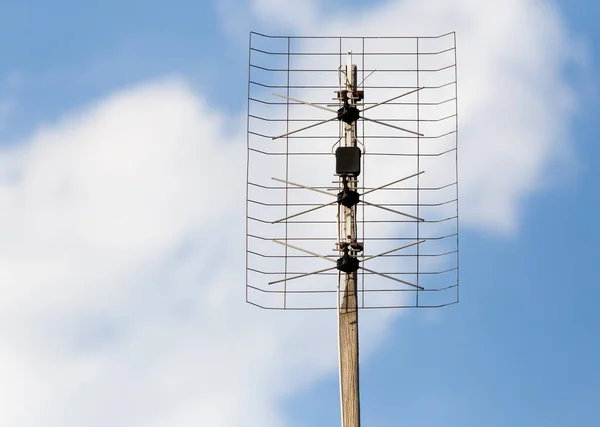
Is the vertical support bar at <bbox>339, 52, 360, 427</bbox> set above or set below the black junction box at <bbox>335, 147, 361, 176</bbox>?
below

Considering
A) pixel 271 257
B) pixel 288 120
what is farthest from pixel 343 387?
pixel 288 120

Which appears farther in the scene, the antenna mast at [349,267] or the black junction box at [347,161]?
the black junction box at [347,161]

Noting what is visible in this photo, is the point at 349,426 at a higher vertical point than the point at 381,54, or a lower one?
lower

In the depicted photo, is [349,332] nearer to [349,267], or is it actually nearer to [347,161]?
[349,267]

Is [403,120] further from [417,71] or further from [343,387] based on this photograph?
[343,387]

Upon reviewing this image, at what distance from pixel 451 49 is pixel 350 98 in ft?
8.05

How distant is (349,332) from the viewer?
36.5 meters

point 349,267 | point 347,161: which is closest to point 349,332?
point 349,267

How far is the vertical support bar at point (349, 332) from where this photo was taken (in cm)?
3566

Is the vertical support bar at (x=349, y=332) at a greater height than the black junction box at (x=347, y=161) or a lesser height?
lesser

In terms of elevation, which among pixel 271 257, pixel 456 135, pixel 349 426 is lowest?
pixel 349 426

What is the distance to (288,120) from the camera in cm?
3897

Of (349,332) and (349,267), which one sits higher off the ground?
(349,267)

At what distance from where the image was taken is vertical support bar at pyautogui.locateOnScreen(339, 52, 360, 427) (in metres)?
35.7
